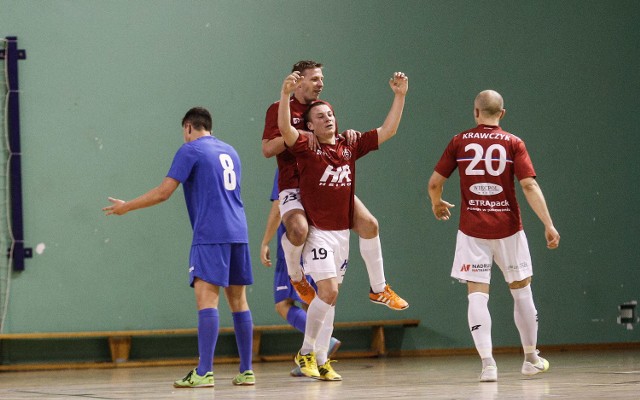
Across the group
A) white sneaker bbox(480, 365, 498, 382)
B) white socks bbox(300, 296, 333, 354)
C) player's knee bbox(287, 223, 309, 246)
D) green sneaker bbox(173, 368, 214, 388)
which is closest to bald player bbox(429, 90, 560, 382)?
white sneaker bbox(480, 365, 498, 382)

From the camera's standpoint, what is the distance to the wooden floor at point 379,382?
518 cm

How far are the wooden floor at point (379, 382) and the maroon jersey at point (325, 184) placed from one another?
99cm

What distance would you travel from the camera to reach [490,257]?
6.16 meters

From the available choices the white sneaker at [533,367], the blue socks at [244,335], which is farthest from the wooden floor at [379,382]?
the blue socks at [244,335]

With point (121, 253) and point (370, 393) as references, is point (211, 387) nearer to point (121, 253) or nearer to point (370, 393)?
point (370, 393)

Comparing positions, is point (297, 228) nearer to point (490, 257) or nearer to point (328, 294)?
point (328, 294)

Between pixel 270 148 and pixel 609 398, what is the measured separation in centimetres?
258

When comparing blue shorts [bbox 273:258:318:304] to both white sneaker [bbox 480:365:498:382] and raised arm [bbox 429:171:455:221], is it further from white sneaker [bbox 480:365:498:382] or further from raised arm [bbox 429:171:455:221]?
white sneaker [bbox 480:365:498:382]

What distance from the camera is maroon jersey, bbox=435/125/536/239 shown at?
20.1ft

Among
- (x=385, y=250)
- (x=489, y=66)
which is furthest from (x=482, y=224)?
(x=489, y=66)

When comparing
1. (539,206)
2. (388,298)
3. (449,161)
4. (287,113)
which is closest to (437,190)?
(449,161)

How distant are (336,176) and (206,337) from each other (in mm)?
1230

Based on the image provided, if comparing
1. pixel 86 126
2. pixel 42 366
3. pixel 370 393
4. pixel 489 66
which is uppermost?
pixel 489 66

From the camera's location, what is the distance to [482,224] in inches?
241
